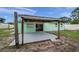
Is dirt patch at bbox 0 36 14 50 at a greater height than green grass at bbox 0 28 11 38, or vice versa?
green grass at bbox 0 28 11 38

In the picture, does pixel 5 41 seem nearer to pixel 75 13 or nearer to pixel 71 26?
pixel 71 26

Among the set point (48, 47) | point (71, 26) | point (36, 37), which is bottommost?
point (48, 47)

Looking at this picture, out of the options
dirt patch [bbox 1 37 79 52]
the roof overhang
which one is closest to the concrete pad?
dirt patch [bbox 1 37 79 52]

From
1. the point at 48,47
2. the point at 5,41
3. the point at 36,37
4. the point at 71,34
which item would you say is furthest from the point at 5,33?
the point at 71,34

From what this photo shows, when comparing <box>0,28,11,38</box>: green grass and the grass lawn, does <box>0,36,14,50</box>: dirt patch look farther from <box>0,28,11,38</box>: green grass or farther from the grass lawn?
the grass lawn

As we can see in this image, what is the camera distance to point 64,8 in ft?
9.18

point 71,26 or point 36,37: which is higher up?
point 71,26

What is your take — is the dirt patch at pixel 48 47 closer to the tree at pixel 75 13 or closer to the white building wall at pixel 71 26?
the white building wall at pixel 71 26

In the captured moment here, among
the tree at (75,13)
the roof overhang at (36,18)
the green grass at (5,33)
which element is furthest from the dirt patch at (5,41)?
the tree at (75,13)

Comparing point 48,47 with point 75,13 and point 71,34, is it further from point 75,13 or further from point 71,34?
point 75,13
